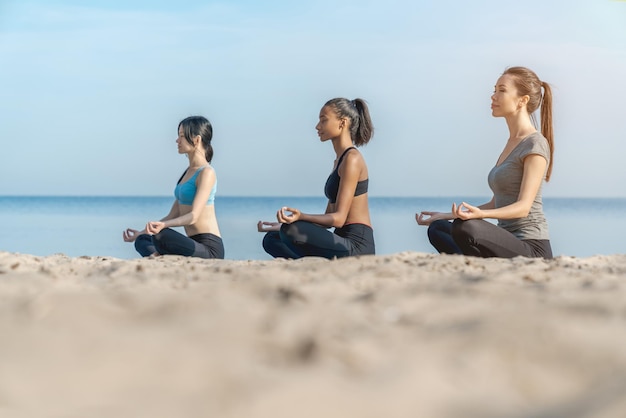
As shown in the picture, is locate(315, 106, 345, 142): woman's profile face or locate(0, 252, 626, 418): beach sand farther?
locate(315, 106, 345, 142): woman's profile face

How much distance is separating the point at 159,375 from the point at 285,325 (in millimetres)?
427

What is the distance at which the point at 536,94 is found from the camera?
466cm

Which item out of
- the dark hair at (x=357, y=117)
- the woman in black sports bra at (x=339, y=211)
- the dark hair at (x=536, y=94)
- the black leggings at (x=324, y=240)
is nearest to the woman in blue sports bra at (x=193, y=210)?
the woman in black sports bra at (x=339, y=211)

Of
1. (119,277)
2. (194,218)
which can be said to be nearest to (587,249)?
(194,218)

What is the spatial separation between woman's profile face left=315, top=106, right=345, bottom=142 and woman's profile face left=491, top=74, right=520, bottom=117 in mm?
1062

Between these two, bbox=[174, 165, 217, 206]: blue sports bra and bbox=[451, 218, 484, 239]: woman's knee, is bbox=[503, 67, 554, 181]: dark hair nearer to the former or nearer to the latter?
bbox=[451, 218, 484, 239]: woman's knee

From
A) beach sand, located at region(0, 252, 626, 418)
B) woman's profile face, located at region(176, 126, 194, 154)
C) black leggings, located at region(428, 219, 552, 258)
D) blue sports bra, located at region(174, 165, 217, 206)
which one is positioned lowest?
beach sand, located at region(0, 252, 626, 418)

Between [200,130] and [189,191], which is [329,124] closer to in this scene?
[200,130]

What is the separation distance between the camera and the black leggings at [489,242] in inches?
167

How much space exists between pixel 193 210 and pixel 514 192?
222cm

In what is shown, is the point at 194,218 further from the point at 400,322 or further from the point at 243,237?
the point at 243,237

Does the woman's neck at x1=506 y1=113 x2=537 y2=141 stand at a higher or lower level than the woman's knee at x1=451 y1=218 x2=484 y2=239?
higher

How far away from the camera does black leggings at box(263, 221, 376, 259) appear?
15.6 feet

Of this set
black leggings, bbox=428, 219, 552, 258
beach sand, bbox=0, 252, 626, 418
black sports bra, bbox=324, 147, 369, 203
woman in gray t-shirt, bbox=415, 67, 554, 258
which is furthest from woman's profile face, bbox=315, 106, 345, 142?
beach sand, bbox=0, 252, 626, 418
